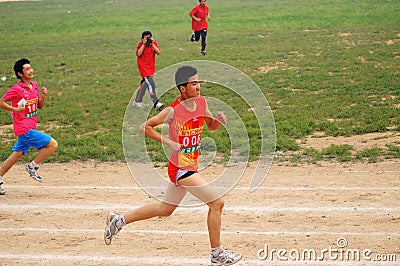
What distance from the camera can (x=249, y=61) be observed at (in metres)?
23.6

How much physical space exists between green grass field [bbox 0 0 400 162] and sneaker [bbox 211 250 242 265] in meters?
5.57

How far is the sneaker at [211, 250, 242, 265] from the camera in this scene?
720 cm

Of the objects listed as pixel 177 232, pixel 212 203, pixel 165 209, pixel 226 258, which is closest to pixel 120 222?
pixel 165 209

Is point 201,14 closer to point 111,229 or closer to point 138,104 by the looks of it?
point 138,104

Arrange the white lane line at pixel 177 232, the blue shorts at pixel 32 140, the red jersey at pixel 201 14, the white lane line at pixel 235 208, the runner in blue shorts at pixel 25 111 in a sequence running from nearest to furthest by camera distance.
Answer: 1. the white lane line at pixel 177 232
2. the white lane line at pixel 235 208
3. the runner in blue shorts at pixel 25 111
4. the blue shorts at pixel 32 140
5. the red jersey at pixel 201 14

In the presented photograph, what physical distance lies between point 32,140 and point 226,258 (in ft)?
15.2

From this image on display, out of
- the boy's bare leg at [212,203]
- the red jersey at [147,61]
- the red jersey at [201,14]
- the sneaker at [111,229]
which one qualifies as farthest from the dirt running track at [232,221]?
the red jersey at [201,14]

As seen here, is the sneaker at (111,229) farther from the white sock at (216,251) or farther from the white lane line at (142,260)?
the white sock at (216,251)

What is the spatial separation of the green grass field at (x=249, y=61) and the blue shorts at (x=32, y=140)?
7.59ft

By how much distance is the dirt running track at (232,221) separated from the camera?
7844mm

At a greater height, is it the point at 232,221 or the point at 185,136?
the point at 185,136

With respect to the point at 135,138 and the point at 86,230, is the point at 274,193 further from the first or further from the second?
the point at 135,138

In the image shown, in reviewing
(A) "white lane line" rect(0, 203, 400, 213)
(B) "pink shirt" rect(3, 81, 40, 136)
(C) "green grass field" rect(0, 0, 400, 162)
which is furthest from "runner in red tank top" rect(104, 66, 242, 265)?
(C) "green grass field" rect(0, 0, 400, 162)

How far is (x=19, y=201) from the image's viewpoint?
10.4 meters
